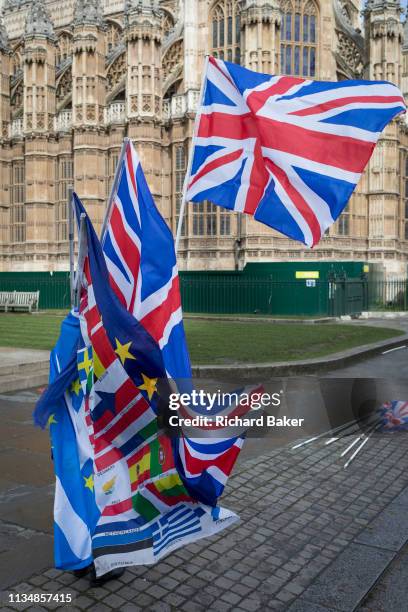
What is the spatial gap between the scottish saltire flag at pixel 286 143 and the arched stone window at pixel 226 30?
1101 inches

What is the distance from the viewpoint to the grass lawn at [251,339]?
1085cm

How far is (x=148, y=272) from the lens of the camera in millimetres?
3258

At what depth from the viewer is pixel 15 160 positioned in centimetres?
3594

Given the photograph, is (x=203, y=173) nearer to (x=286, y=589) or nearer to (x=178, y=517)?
(x=178, y=517)

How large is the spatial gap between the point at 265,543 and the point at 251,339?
9955 mm

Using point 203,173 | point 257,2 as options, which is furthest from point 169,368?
point 257,2

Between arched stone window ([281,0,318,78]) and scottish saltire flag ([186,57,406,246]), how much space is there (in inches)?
1077

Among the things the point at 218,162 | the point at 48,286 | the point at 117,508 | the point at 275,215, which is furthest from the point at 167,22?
the point at 117,508

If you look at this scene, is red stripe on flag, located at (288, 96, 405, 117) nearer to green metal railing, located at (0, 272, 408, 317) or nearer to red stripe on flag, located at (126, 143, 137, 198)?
red stripe on flag, located at (126, 143, 137, 198)

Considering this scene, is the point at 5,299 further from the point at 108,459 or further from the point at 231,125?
the point at 108,459

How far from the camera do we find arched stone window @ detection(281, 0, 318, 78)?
29734 mm

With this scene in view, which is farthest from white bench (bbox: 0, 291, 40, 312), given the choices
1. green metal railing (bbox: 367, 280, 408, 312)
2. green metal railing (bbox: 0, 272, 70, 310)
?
green metal railing (bbox: 367, 280, 408, 312)

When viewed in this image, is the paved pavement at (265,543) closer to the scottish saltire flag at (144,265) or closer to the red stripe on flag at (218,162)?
the scottish saltire flag at (144,265)

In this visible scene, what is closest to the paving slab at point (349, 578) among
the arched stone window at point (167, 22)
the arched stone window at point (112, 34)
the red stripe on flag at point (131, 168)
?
the red stripe on flag at point (131, 168)
